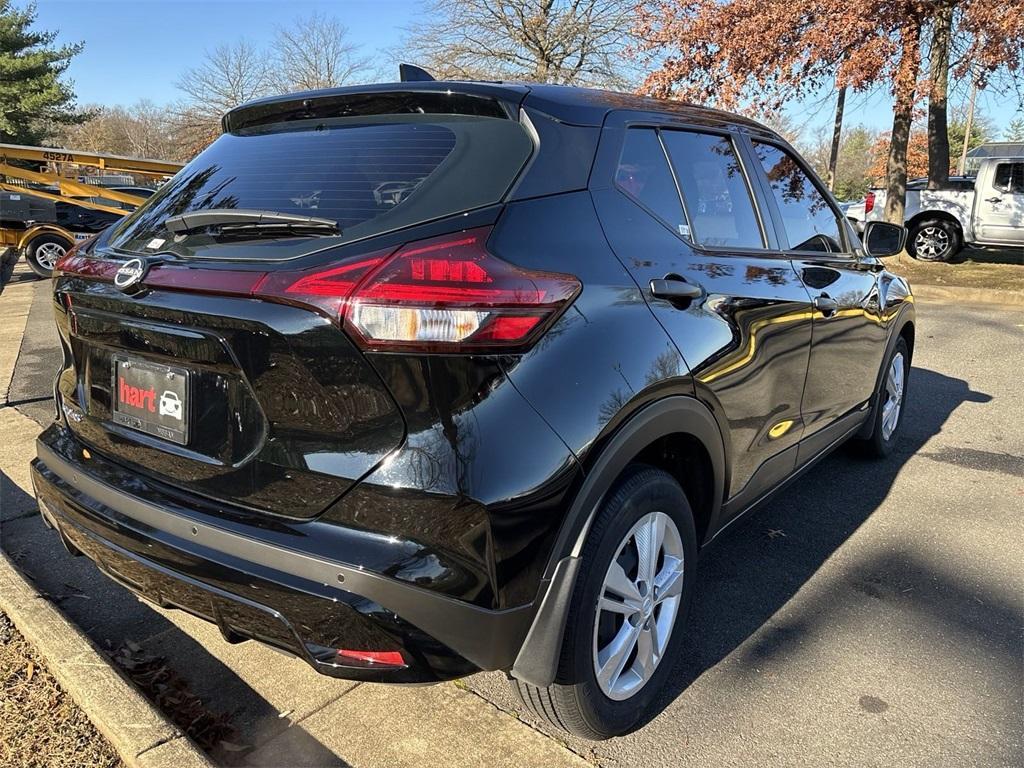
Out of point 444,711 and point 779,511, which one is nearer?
point 444,711

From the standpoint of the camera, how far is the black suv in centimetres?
165

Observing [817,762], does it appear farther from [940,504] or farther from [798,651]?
[940,504]

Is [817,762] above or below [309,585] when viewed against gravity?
below

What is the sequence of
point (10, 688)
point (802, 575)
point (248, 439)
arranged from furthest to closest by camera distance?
point (802, 575) → point (10, 688) → point (248, 439)

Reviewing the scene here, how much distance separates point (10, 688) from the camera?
92.2 inches

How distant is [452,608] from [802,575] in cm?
208

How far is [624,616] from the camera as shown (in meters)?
2.18

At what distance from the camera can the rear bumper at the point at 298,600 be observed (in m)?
1.65

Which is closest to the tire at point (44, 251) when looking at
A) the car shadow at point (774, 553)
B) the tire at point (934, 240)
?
the car shadow at point (774, 553)

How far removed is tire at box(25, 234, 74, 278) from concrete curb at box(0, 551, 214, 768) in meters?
12.5

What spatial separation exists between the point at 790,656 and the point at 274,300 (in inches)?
82.5

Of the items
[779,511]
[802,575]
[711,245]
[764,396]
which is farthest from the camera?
[779,511]

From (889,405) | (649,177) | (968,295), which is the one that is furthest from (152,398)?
(968,295)

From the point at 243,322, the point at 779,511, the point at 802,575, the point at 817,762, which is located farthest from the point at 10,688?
the point at 779,511
